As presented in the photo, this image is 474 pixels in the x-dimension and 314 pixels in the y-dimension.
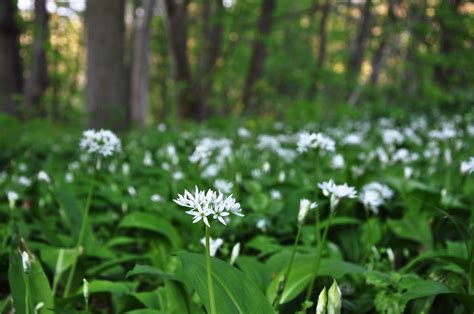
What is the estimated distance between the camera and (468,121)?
6.48 m

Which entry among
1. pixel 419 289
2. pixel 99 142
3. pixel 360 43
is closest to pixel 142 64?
pixel 360 43

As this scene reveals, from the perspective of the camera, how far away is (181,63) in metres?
9.44

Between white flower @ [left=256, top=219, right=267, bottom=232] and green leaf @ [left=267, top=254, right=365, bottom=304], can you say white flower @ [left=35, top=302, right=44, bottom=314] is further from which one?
Answer: white flower @ [left=256, top=219, right=267, bottom=232]

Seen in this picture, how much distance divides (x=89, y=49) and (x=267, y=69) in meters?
18.3

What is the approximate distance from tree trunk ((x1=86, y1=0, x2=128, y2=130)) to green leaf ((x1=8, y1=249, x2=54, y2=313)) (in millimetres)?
5944

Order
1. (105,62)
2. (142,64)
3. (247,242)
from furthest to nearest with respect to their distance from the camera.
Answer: (142,64)
(105,62)
(247,242)

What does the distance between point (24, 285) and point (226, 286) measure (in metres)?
0.58

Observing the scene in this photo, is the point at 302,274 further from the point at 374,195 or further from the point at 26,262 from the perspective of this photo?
the point at 26,262

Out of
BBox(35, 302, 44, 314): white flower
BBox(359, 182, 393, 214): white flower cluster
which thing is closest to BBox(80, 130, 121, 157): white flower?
BBox(35, 302, 44, 314): white flower

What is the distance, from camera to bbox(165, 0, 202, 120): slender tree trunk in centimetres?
898

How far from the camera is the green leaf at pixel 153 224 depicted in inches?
82.4

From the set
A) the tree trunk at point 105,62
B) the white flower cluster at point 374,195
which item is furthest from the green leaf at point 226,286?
the tree trunk at point 105,62

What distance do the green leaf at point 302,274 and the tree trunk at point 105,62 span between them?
600 centimetres

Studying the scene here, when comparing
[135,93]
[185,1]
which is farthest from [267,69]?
[185,1]
